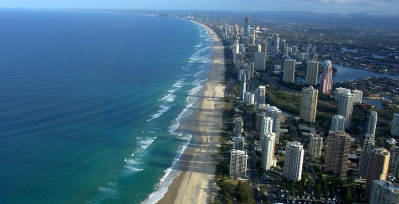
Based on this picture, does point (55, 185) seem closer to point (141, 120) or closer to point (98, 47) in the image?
point (141, 120)

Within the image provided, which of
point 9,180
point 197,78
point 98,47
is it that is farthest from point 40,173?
point 98,47

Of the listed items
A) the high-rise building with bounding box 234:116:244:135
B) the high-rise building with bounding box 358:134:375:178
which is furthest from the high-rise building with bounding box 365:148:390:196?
the high-rise building with bounding box 234:116:244:135

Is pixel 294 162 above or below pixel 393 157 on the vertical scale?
above

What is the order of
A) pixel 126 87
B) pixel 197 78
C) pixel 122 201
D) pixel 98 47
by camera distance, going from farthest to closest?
1. pixel 98 47
2. pixel 197 78
3. pixel 126 87
4. pixel 122 201

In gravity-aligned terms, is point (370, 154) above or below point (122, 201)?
above

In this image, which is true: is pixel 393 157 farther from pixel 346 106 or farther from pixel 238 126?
pixel 238 126

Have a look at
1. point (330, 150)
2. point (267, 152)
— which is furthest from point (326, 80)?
point (267, 152)
